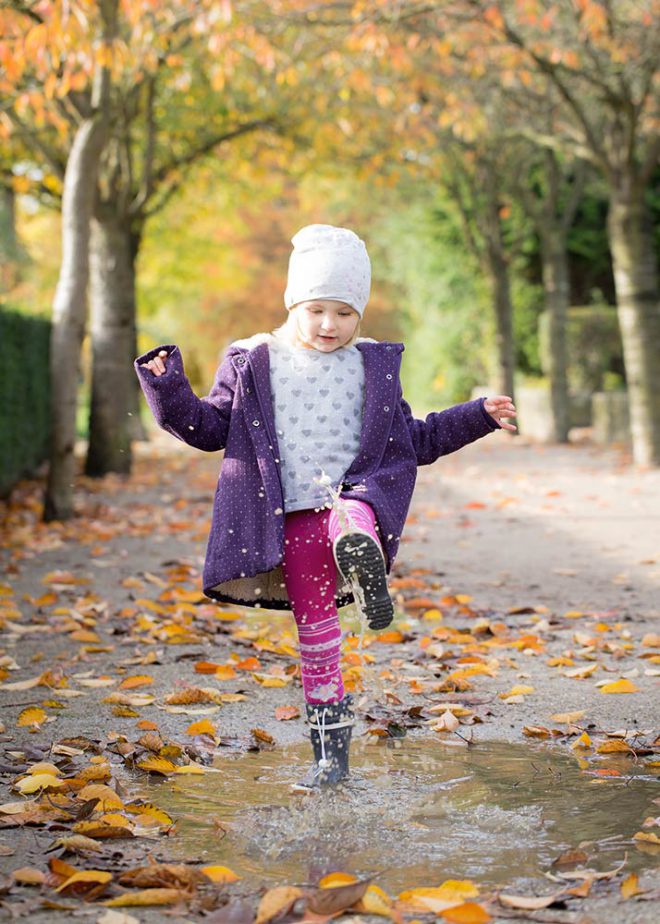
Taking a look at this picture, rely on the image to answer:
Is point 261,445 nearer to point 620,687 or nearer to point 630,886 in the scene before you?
point 630,886

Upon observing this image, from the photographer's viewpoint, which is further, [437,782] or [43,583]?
[43,583]

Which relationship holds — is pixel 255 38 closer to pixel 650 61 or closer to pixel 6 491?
pixel 650 61

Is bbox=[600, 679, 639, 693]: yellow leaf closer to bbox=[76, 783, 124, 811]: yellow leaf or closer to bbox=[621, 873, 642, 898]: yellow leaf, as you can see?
bbox=[621, 873, 642, 898]: yellow leaf

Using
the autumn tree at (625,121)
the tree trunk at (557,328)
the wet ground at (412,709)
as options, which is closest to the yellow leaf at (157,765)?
the wet ground at (412,709)

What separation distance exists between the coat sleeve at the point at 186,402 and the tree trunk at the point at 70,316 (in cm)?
661

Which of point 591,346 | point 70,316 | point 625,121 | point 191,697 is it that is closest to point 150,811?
point 191,697

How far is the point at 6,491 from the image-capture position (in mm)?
12156

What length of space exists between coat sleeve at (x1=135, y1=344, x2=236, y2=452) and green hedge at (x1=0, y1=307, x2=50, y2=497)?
8.05 metres

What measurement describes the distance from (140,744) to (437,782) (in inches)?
39.3

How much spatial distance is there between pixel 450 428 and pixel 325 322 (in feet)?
1.75

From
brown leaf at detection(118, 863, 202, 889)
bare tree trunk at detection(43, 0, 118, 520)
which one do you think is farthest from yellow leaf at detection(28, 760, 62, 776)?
bare tree trunk at detection(43, 0, 118, 520)

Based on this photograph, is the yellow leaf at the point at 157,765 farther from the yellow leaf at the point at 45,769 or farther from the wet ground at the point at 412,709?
the yellow leaf at the point at 45,769

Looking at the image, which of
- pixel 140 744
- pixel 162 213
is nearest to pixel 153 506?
pixel 140 744

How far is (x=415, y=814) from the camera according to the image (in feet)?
11.2
